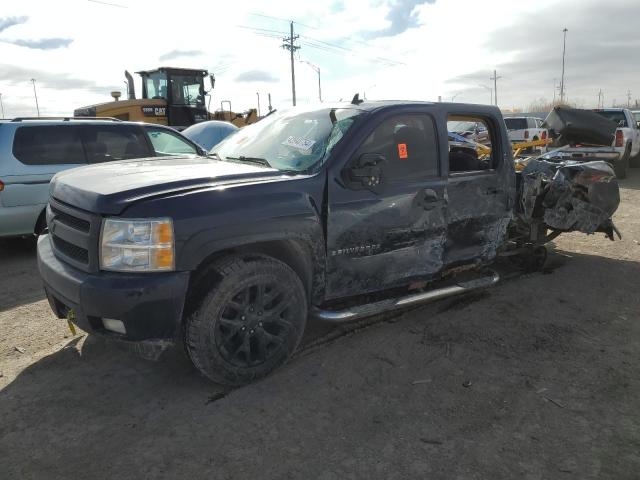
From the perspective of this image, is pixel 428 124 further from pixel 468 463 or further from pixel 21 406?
pixel 21 406

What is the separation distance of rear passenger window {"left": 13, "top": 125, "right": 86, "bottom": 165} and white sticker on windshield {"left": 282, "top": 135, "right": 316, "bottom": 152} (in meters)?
3.88

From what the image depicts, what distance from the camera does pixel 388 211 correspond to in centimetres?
373

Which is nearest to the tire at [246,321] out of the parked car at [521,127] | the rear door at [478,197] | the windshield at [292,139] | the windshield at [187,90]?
the windshield at [292,139]

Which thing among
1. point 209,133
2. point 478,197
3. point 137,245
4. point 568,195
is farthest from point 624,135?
point 137,245

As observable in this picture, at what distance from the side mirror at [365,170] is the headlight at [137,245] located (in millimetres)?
1296

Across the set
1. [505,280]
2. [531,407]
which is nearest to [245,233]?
[531,407]

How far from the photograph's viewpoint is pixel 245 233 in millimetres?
3059

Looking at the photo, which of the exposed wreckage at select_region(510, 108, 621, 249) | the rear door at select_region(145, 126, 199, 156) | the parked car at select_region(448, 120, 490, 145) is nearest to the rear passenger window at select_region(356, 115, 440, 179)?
the exposed wreckage at select_region(510, 108, 621, 249)

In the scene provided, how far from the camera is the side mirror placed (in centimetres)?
348

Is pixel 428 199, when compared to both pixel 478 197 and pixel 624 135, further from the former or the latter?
pixel 624 135

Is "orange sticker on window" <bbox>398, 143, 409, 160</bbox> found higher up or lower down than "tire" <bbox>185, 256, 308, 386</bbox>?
higher up

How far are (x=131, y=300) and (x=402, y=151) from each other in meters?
2.24

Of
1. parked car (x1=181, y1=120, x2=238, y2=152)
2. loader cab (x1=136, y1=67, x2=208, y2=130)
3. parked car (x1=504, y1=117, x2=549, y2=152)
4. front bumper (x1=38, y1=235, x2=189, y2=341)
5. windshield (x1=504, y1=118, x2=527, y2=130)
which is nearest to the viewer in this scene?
front bumper (x1=38, y1=235, x2=189, y2=341)

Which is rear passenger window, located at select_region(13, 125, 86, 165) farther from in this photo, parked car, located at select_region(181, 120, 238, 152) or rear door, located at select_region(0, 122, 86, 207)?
parked car, located at select_region(181, 120, 238, 152)
